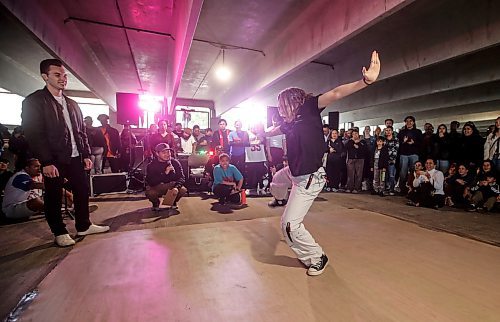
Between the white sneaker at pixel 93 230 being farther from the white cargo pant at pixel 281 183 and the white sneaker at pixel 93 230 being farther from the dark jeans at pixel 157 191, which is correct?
the white cargo pant at pixel 281 183

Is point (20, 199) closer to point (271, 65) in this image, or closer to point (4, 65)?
point (271, 65)

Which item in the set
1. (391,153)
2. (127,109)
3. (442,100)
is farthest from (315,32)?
(442,100)

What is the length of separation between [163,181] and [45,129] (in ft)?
6.54

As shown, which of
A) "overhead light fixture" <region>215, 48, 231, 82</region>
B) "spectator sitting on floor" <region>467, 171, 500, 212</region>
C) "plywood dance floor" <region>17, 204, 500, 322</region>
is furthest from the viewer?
"overhead light fixture" <region>215, 48, 231, 82</region>

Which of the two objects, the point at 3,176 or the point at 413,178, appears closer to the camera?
the point at 3,176

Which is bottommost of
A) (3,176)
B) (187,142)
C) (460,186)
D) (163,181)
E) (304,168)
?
(460,186)

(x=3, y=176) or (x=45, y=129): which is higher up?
(x=45, y=129)

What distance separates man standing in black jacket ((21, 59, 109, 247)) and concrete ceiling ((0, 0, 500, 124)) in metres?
1.87

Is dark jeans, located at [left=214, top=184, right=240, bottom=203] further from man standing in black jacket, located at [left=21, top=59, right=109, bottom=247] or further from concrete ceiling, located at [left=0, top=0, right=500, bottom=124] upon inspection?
concrete ceiling, located at [left=0, top=0, right=500, bottom=124]

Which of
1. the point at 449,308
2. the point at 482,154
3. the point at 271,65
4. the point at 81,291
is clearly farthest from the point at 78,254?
the point at 482,154

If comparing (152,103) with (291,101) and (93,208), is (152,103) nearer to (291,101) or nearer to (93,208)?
(93,208)

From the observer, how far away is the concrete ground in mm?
1815

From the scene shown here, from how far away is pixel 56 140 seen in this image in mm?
2434

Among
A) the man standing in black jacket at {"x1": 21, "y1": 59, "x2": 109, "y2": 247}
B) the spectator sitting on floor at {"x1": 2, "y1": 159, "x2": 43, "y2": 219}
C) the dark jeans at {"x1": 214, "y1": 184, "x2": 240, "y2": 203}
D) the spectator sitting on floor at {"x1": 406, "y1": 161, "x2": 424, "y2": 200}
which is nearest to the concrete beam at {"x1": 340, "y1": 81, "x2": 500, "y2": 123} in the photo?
the spectator sitting on floor at {"x1": 406, "y1": 161, "x2": 424, "y2": 200}
